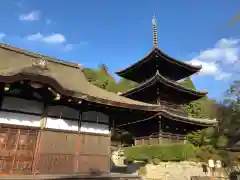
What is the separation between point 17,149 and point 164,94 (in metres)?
15.6

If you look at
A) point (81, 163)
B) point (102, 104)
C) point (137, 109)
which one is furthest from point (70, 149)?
point (137, 109)

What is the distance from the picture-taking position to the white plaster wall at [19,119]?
7.50 meters

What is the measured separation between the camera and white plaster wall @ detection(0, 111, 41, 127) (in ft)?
24.6

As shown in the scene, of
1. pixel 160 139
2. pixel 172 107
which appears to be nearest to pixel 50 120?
pixel 160 139

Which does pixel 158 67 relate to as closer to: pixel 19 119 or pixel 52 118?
pixel 52 118

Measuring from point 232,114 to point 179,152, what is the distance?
25.5m

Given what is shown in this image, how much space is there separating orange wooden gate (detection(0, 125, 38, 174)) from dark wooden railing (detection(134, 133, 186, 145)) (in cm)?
1264

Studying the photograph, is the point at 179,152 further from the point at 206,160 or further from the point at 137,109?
the point at 137,109

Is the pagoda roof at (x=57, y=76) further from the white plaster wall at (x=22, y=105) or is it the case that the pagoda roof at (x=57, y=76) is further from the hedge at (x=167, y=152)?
the hedge at (x=167, y=152)

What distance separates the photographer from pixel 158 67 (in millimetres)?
22219

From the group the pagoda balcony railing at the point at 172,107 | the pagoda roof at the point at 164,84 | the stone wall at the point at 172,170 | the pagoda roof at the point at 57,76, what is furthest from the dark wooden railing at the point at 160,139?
the pagoda roof at the point at 57,76

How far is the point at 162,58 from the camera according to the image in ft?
69.5

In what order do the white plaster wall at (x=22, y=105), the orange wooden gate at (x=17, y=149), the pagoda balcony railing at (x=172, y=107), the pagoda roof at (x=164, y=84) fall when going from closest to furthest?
the orange wooden gate at (x=17, y=149) < the white plaster wall at (x=22, y=105) < the pagoda roof at (x=164, y=84) < the pagoda balcony railing at (x=172, y=107)

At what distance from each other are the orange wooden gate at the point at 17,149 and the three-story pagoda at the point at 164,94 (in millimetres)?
11886
